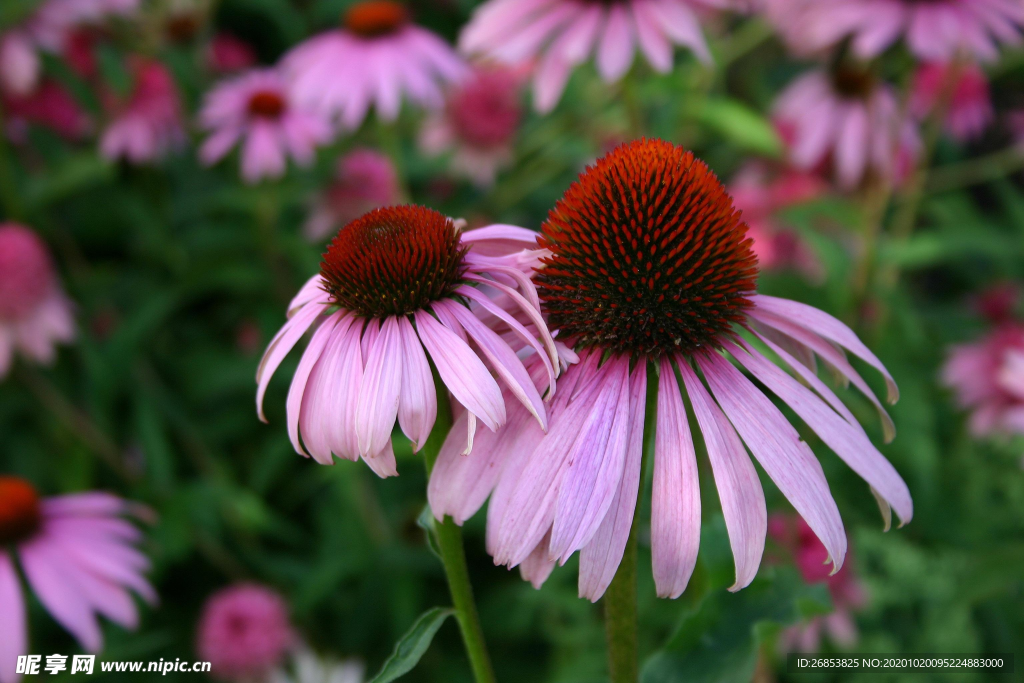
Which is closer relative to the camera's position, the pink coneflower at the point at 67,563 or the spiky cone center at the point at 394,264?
the spiky cone center at the point at 394,264

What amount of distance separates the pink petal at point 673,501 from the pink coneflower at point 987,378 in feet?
4.55

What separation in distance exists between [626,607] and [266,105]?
1825 millimetres

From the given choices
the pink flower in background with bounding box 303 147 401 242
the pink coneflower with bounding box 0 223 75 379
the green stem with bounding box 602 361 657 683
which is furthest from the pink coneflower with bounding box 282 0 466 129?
the green stem with bounding box 602 361 657 683

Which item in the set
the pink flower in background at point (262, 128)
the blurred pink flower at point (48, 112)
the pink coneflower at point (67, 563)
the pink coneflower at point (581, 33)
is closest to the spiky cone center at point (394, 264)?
the pink coneflower at point (581, 33)

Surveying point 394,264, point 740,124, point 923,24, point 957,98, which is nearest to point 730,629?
point 394,264

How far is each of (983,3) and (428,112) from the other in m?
1.56

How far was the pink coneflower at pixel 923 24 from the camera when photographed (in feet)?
5.31

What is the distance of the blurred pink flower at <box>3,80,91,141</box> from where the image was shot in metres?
2.27

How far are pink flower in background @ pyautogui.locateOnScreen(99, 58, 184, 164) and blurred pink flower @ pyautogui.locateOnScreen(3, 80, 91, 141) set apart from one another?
0.49 feet

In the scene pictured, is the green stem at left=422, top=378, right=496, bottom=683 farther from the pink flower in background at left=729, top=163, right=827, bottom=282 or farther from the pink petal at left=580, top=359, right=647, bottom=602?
the pink flower in background at left=729, top=163, right=827, bottom=282

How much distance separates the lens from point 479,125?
8.04 ft

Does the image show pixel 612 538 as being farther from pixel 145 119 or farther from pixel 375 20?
pixel 145 119

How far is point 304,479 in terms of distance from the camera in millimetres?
2242

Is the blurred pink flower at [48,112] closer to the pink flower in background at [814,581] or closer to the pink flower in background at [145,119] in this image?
the pink flower in background at [145,119]
